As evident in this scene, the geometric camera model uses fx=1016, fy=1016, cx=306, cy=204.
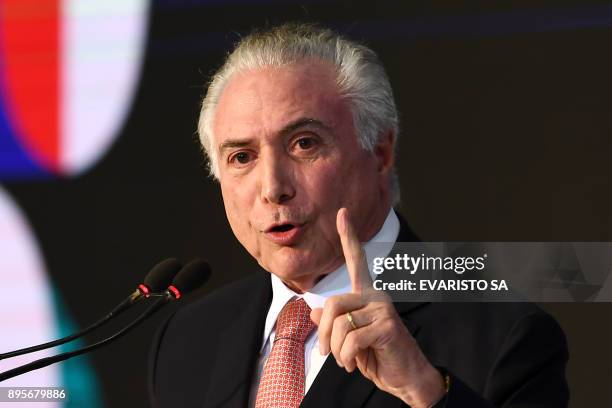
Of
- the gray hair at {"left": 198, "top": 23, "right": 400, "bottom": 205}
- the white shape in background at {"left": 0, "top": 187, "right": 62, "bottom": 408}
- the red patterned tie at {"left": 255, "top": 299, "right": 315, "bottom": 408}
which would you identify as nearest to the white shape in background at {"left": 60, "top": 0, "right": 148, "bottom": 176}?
the white shape in background at {"left": 0, "top": 187, "right": 62, "bottom": 408}

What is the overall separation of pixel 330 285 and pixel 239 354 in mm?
279

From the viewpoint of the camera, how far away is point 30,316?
10.3ft

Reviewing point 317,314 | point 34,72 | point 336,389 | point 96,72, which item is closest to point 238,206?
point 336,389

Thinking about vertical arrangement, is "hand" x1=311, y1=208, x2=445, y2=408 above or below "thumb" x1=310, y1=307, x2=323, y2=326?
below

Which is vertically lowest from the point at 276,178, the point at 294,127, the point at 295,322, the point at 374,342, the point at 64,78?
the point at 374,342

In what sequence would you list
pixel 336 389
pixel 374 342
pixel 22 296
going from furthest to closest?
1. pixel 22 296
2. pixel 336 389
3. pixel 374 342

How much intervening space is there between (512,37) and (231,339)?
3.71 feet

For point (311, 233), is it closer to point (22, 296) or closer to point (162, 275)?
point (162, 275)

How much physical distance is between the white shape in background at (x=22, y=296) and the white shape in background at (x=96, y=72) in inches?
9.4

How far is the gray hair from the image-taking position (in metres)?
2.32

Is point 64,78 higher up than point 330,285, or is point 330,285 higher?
point 64,78

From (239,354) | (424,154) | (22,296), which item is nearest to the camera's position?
(239,354)

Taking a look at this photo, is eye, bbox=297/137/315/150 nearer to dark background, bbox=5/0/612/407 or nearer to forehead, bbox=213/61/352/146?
forehead, bbox=213/61/352/146

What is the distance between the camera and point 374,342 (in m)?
1.73
